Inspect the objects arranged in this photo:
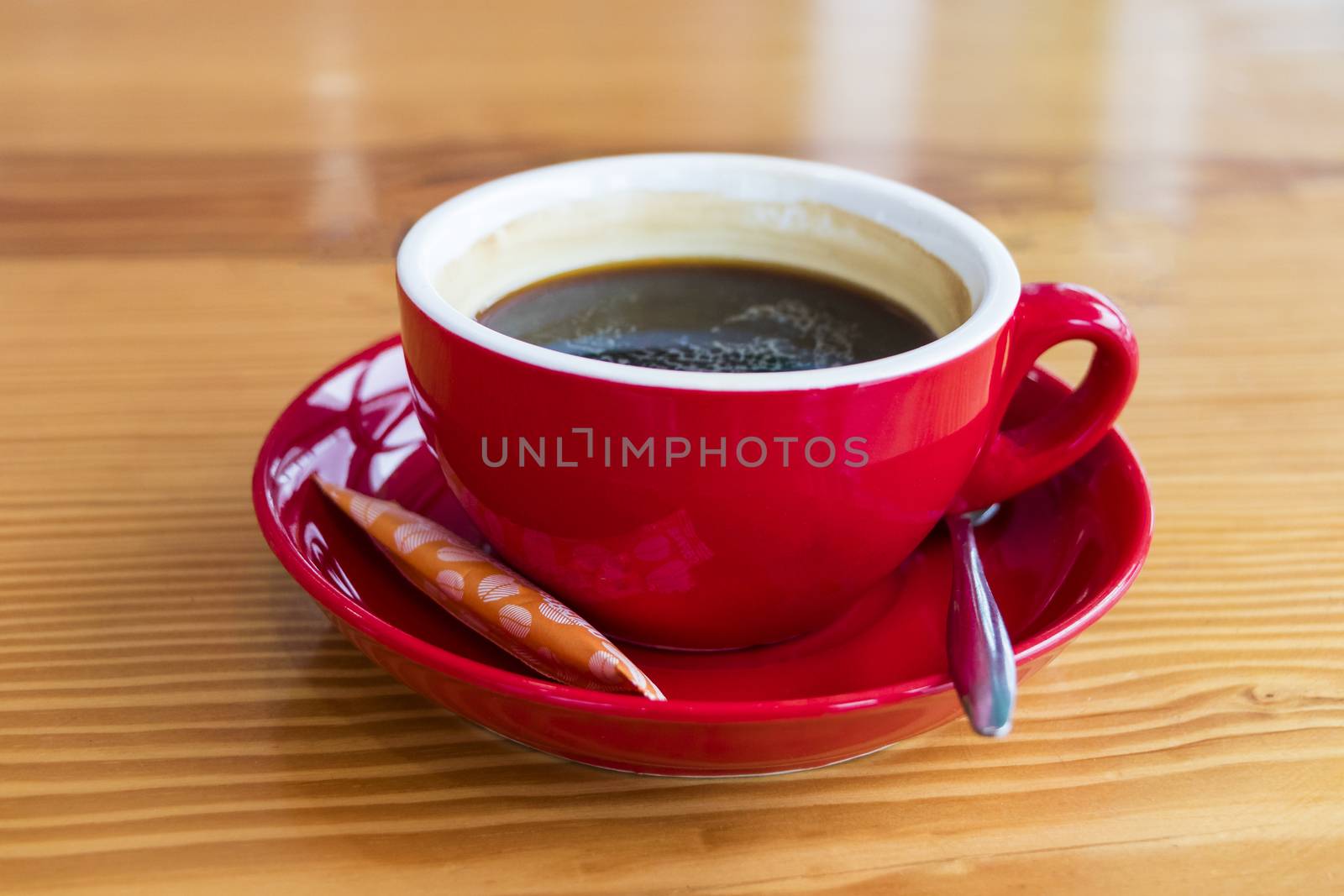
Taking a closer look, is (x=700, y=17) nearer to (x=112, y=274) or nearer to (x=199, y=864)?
(x=112, y=274)

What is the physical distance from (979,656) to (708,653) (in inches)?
5.7

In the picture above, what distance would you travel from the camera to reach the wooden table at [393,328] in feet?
1.54

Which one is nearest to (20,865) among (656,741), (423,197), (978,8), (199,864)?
(199,864)

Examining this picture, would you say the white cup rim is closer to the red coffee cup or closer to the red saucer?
the red coffee cup

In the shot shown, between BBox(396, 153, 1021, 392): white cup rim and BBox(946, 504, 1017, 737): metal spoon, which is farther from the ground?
BBox(396, 153, 1021, 392): white cup rim

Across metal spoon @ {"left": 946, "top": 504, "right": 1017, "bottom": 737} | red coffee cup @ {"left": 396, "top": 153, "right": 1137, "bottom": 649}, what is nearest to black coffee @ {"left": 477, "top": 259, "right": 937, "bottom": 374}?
red coffee cup @ {"left": 396, "top": 153, "right": 1137, "bottom": 649}

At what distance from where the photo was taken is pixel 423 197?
1.14m

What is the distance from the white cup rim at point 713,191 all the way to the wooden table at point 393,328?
157mm

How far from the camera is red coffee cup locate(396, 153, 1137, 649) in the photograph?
47cm

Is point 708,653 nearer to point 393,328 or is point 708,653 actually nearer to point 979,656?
point 979,656

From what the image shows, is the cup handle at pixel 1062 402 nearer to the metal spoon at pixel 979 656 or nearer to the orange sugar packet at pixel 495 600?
the metal spoon at pixel 979 656

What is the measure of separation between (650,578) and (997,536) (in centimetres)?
21

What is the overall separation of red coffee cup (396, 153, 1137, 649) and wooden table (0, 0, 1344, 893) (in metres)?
0.08

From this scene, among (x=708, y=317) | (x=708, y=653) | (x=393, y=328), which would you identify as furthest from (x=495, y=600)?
(x=393, y=328)
